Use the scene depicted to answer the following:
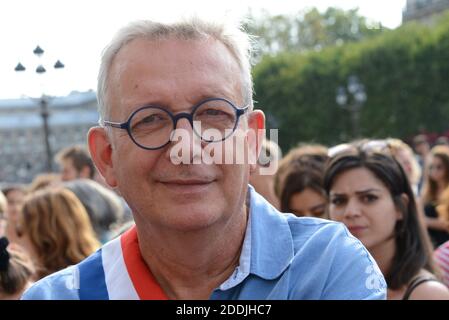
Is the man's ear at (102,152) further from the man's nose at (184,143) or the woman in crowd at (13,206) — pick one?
the woman in crowd at (13,206)

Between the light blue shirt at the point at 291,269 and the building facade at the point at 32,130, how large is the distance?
75.8 m

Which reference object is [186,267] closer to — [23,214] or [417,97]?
[23,214]

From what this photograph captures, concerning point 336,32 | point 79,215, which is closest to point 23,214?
point 79,215

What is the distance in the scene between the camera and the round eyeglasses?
1775 millimetres

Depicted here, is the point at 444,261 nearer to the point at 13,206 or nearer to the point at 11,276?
the point at 11,276

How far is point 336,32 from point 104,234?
182 feet

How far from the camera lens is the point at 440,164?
314 inches

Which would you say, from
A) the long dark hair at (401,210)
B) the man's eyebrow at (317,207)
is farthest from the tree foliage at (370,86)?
the long dark hair at (401,210)

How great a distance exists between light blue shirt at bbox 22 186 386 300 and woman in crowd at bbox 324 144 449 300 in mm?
1703

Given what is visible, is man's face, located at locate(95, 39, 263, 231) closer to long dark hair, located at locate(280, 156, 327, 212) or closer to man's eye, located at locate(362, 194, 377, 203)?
man's eye, located at locate(362, 194, 377, 203)

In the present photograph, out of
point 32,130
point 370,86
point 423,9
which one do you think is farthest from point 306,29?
point 32,130

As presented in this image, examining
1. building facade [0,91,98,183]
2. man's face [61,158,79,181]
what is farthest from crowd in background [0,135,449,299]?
building facade [0,91,98,183]

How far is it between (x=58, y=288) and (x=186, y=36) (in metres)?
0.68

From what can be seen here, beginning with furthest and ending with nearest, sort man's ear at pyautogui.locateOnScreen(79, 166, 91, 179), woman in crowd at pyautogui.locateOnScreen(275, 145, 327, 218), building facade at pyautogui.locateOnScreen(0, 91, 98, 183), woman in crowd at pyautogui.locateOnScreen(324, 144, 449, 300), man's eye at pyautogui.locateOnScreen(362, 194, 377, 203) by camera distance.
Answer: building facade at pyautogui.locateOnScreen(0, 91, 98, 183)
man's ear at pyautogui.locateOnScreen(79, 166, 91, 179)
woman in crowd at pyautogui.locateOnScreen(275, 145, 327, 218)
man's eye at pyautogui.locateOnScreen(362, 194, 377, 203)
woman in crowd at pyautogui.locateOnScreen(324, 144, 449, 300)
